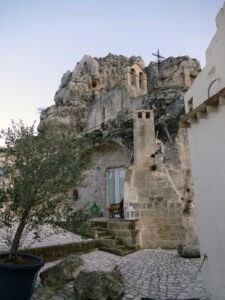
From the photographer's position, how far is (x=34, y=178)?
11.1 ft

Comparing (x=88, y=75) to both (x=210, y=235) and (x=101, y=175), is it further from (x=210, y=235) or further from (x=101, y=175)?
(x=210, y=235)

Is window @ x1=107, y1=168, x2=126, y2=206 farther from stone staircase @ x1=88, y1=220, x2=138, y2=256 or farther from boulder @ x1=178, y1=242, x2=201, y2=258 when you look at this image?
boulder @ x1=178, y1=242, x2=201, y2=258

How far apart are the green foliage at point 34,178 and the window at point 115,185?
28.6ft

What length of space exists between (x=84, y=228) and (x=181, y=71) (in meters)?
21.4

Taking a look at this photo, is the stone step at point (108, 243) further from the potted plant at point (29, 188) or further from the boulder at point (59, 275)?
the potted plant at point (29, 188)

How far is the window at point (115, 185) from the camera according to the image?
489 inches

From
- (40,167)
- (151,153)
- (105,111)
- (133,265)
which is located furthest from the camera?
(105,111)

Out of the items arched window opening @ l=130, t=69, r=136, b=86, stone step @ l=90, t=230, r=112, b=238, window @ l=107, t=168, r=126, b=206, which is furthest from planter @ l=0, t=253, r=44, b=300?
arched window opening @ l=130, t=69, r=136, b=86

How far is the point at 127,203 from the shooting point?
7.70 metres

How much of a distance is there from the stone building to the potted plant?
69cm

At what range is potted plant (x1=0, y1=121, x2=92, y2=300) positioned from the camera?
296cm

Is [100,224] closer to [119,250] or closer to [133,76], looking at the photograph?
[119,250]

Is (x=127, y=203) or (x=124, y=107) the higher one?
(x=124, y=107)

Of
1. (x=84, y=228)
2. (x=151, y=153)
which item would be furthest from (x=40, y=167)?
(x=151, y=153)
